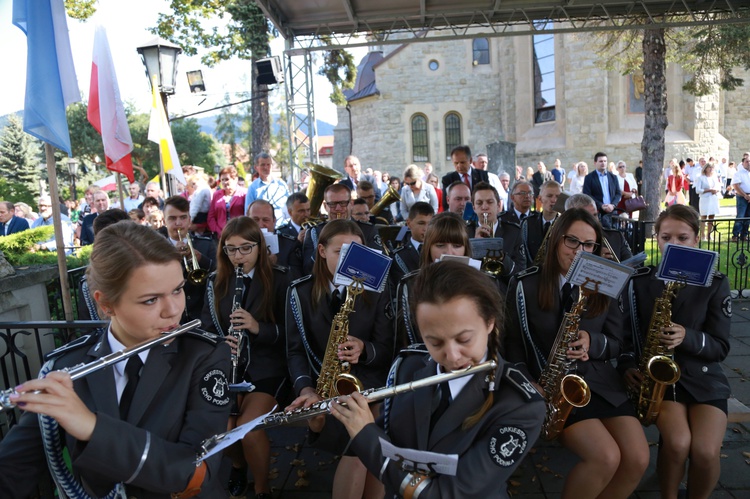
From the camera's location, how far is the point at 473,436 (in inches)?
81.2

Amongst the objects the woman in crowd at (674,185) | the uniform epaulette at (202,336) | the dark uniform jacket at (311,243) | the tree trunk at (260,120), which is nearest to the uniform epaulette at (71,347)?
the uniform epaulette at (202,336)

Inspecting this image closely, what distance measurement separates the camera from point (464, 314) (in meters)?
2.12

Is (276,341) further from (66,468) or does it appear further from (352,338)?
(66,468)

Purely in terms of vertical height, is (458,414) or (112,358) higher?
(112,358)

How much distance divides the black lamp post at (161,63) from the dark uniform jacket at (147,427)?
6.83 m

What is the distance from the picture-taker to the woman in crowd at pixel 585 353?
3.05 m

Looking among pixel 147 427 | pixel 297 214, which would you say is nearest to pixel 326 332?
pixel 147 427

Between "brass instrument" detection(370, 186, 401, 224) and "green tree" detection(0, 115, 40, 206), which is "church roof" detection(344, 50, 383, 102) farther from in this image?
"brass instrument" detection(370, 186, 401, 224)

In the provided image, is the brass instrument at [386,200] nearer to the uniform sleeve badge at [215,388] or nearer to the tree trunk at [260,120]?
the uniform sleeve badge at [215,388]

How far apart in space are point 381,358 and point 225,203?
5220 mm

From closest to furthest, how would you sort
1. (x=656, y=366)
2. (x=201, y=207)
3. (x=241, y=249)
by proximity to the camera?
(x=656, y=366)
(x=241, y=249)
(x=201, y=207)

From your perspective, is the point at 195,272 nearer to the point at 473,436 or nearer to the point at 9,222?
the point at 473,436

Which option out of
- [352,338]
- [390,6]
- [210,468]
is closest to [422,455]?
[210,468]

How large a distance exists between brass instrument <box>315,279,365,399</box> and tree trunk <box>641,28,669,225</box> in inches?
481
